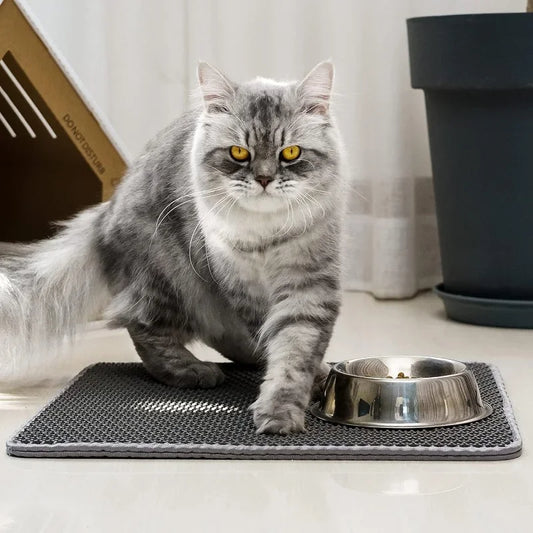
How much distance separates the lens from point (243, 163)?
5.87ft

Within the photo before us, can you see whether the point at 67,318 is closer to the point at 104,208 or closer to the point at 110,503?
the point at 104,208

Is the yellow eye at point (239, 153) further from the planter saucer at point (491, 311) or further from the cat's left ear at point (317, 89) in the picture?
the planter saucer at point (491, 311)

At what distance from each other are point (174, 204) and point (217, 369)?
0.32m

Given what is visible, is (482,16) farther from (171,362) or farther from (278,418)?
(278,418)

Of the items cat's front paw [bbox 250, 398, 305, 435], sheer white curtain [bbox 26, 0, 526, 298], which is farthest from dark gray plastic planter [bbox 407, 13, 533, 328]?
cat's front paw [bbox 250, 398, 305, 435]

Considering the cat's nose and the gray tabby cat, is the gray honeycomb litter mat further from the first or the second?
the cat's nose

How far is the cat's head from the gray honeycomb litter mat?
358mm

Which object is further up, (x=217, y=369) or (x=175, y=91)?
(x=175, y=91)

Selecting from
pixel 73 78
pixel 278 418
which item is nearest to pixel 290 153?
pixel 278 418

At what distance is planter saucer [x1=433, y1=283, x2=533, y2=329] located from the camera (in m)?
2.57

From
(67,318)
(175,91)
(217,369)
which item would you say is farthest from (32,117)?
(217,369)

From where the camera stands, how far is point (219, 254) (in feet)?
6.26

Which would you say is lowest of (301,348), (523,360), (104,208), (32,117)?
(523,360)

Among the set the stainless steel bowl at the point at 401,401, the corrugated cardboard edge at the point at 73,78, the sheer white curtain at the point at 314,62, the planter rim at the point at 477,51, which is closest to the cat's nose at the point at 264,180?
the stainless steel bowl at the point at 401,401
